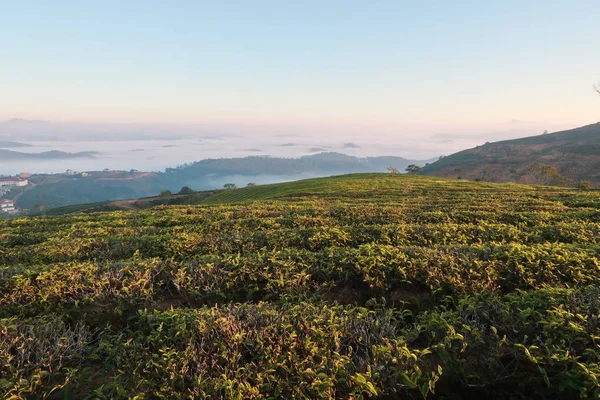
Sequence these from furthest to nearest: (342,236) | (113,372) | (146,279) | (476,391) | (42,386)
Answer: (342,236)
(146,279)
(113,372)
(476,391)
(42,386)

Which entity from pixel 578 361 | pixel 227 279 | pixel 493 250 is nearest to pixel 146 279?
pixel 227 279

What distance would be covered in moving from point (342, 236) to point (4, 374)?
8.35 meters

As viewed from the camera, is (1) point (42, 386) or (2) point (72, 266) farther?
(2) point (72, 266)

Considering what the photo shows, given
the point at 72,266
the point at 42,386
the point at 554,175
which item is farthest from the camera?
the point at 554,175

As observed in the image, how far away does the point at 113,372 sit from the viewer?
434cm

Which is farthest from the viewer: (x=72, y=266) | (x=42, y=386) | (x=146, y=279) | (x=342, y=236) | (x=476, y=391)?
(x=342, y=236)

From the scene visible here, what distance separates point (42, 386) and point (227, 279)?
11.6ft

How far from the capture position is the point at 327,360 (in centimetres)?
393

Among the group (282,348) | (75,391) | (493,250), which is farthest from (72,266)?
(493,250)

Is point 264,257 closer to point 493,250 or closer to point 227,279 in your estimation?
point 227,279

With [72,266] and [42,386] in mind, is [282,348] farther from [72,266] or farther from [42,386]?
[72,266]

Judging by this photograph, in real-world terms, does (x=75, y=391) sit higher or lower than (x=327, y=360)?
lower

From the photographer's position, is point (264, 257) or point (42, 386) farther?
point (264, 257)

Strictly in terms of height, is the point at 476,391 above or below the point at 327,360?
below
